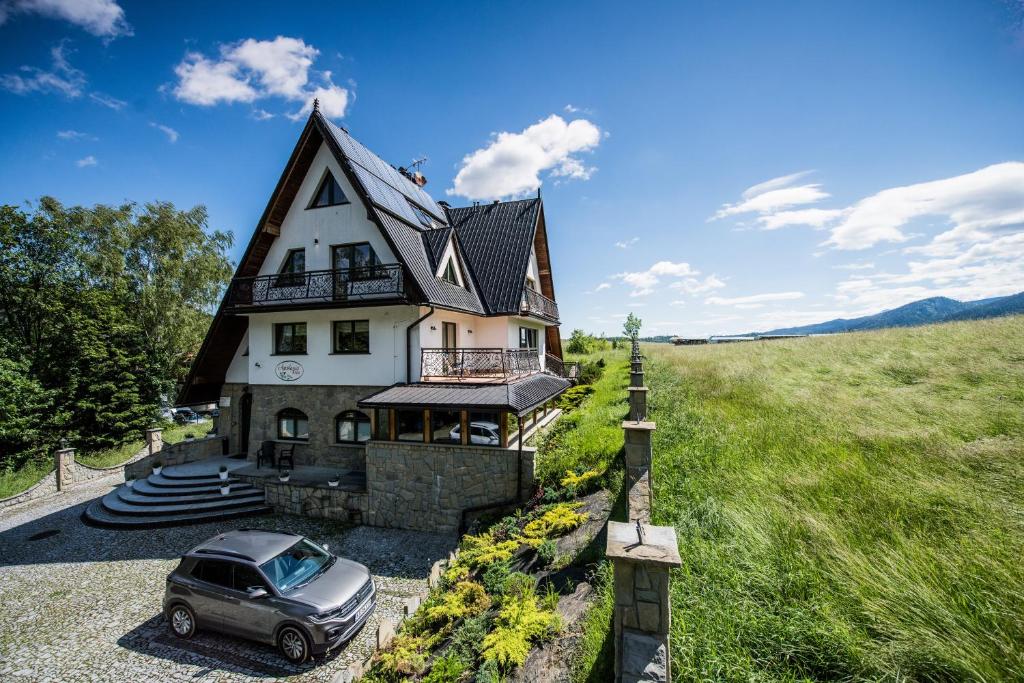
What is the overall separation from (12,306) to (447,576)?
34230 millimetres

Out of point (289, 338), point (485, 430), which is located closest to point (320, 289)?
point (289, 338)

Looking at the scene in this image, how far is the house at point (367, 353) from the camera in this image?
12.5 m

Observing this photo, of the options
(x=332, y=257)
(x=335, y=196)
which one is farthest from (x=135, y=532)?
(x=335, y=196)

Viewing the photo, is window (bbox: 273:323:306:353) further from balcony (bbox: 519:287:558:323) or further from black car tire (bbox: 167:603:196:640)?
black car tire (bbox: 167:603:196:640)

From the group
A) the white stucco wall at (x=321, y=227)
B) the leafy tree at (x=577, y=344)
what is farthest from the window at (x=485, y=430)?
the leafy tree at (x=577, y=344)

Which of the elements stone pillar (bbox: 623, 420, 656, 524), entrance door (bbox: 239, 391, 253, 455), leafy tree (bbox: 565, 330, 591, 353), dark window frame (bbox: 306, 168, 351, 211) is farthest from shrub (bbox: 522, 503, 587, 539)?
leafy tree (bbox: 565, 330, 591, 353)

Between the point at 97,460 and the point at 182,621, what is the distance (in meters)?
23.4

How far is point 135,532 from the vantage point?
12867 millimetres

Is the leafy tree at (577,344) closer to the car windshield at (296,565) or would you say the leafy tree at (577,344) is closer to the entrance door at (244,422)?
the entrance door at (244,422)

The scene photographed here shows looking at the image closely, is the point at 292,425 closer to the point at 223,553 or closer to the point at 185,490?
the point at 185,490

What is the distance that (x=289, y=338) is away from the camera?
16.2m

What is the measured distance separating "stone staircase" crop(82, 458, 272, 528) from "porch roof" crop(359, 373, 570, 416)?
230 inches

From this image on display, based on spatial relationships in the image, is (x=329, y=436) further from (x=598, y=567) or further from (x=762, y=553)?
(x=762, y=553)

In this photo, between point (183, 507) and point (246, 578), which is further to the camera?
point (183, 507)
